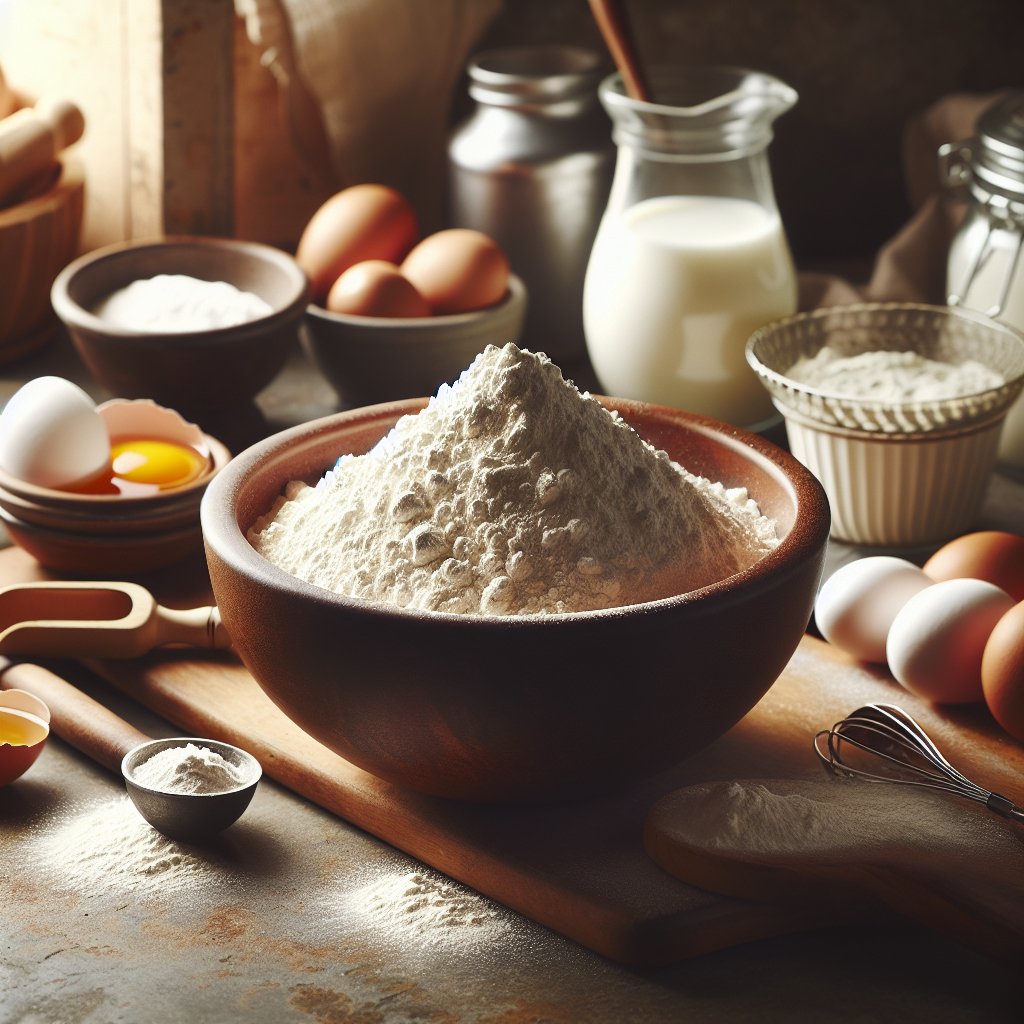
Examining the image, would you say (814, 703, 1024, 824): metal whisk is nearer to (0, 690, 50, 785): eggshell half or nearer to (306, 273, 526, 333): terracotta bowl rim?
(0, 690, 50, 785): eggshell half

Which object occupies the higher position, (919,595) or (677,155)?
(677,155)

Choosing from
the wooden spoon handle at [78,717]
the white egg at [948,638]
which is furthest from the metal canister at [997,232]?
the wooden spoon handle at [78,717]

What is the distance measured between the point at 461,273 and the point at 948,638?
2.24 ft

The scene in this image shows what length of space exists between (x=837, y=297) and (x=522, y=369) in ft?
2.94

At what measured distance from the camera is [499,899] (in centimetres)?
89

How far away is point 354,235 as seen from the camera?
1590 millimetres

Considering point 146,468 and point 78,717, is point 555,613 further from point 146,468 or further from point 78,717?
point 146,468

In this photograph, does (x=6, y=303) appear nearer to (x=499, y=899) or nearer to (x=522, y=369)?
(x=522, y=369)

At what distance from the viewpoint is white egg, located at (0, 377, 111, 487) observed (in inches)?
46.0

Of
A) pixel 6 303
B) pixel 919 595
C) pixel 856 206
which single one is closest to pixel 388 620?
pixel 919 595

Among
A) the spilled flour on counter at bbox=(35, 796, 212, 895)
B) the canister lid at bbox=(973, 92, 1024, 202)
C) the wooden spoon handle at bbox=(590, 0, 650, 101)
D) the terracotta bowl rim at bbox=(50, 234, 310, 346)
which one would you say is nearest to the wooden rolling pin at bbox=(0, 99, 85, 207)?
the terracotta bowl rim at bbox=(50, 234, 310, 346)

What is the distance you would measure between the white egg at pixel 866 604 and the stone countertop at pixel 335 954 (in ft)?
0.98

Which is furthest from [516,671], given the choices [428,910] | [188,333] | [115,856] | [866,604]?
[188,333]

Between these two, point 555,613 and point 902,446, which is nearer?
point 555,613
